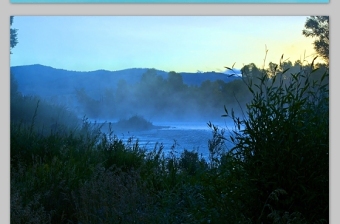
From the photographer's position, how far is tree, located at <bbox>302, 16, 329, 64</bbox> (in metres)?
5.18

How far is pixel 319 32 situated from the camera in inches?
204

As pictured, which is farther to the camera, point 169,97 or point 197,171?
point 197,171

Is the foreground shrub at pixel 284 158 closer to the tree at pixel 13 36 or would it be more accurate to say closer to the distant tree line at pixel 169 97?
the distant tree line at pixel 169 97

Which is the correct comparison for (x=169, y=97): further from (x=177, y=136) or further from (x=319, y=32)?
(x=319, y=32)

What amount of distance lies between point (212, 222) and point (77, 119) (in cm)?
142

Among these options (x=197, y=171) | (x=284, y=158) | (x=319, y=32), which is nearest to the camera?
(x=284, y=158)

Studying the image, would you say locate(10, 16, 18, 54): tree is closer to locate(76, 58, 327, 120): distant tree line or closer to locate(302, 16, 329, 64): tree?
locate(76, 58, 327, 120): distant tree line

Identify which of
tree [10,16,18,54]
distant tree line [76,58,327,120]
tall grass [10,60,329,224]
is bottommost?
tall grass [10,60,329,224]

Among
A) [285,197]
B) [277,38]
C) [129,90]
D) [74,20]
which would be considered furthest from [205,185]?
[74,20]

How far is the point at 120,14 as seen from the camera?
5.25 metres

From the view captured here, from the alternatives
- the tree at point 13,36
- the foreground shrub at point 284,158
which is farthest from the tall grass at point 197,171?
the tree at point 13,36

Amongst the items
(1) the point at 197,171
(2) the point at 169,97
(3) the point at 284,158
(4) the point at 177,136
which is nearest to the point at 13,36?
(2) the point at 169,97

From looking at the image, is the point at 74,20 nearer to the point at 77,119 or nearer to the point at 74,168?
the point at 77,119

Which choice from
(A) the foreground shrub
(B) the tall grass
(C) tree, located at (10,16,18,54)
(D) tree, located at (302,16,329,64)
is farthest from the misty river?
(C) tree, located at (10,16,18,54)
